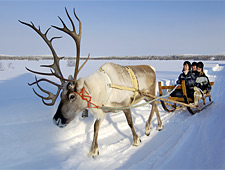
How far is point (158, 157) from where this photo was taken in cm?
336

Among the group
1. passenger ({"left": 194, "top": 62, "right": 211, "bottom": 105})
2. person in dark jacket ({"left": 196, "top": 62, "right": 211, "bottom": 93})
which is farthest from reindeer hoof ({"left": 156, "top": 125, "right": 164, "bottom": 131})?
person in dark jacket ({"left": 196, "top": 62, "right": 211, "bottom": 93})

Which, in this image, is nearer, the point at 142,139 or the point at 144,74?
the point at 142,139

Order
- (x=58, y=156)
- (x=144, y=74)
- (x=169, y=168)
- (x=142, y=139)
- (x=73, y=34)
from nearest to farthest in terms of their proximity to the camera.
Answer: (x=169, y=168) < (x=73, y=34) < (x=58, y=156) < (x=142, y=139) < (x=144, y=74)

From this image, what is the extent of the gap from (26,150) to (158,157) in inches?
96.2

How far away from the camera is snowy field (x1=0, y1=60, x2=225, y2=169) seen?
3.22 m

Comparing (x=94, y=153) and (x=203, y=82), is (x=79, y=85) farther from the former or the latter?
(x=203, y=82)

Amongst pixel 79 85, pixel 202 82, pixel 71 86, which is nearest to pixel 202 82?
pixel 202 82

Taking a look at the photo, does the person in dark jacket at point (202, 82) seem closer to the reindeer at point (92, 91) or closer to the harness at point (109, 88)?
the reindeer at point (92, 91)

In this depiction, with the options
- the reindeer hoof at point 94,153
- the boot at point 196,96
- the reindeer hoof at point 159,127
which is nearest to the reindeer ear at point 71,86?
the reindeer hoof at point 94,153

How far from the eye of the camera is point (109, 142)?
423 centimetres

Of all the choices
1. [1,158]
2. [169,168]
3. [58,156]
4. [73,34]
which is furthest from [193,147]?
[1,158]

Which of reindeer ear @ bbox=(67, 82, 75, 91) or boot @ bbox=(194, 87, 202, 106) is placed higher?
reindeer ear @ bbox=(67, 82, 75, 91)

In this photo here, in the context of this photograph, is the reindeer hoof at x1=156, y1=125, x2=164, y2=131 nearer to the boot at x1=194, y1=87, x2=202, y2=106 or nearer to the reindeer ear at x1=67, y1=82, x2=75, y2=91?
the boot at x1=194, y1=87, x2=202, y2=106

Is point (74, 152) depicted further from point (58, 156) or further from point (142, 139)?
point (142, 139)
